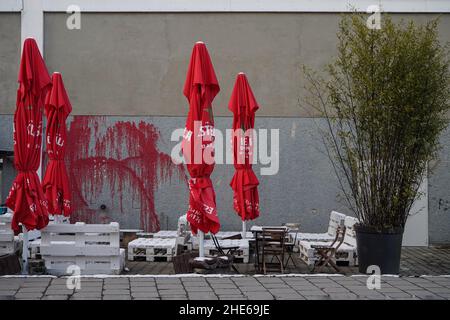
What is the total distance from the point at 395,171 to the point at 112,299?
4.92 meters

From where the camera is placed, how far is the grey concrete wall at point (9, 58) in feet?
47.8

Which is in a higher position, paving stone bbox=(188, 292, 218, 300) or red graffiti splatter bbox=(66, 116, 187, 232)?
red graffiti splatter bbox=(66, 116, 187, 232)

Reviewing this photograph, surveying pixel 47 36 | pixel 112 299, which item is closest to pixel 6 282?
pixel 112 299

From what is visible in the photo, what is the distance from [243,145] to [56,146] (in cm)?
343

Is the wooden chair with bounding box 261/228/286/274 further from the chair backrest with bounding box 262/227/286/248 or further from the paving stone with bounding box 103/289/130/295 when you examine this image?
the paving stone with bounding box 103/289/130/295

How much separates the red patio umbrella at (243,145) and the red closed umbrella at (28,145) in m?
3.63

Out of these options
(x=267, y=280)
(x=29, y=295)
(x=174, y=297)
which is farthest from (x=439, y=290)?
(x=29, y=295)

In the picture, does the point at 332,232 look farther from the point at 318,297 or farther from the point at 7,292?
the point at 7,292

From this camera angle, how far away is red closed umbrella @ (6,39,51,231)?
27.2 ft

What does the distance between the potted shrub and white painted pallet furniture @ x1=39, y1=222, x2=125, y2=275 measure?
379 cm

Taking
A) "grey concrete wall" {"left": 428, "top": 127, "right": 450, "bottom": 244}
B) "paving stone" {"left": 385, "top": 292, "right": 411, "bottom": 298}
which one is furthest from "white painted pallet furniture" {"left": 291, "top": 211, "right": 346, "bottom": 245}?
"paving stone" {"left": 385, "top": 292, "right": 411, "bottom": 298}

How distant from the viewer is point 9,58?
14.7 m

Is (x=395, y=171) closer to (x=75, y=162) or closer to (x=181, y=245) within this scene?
(x=181, y=245)

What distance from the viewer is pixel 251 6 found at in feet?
48.3
